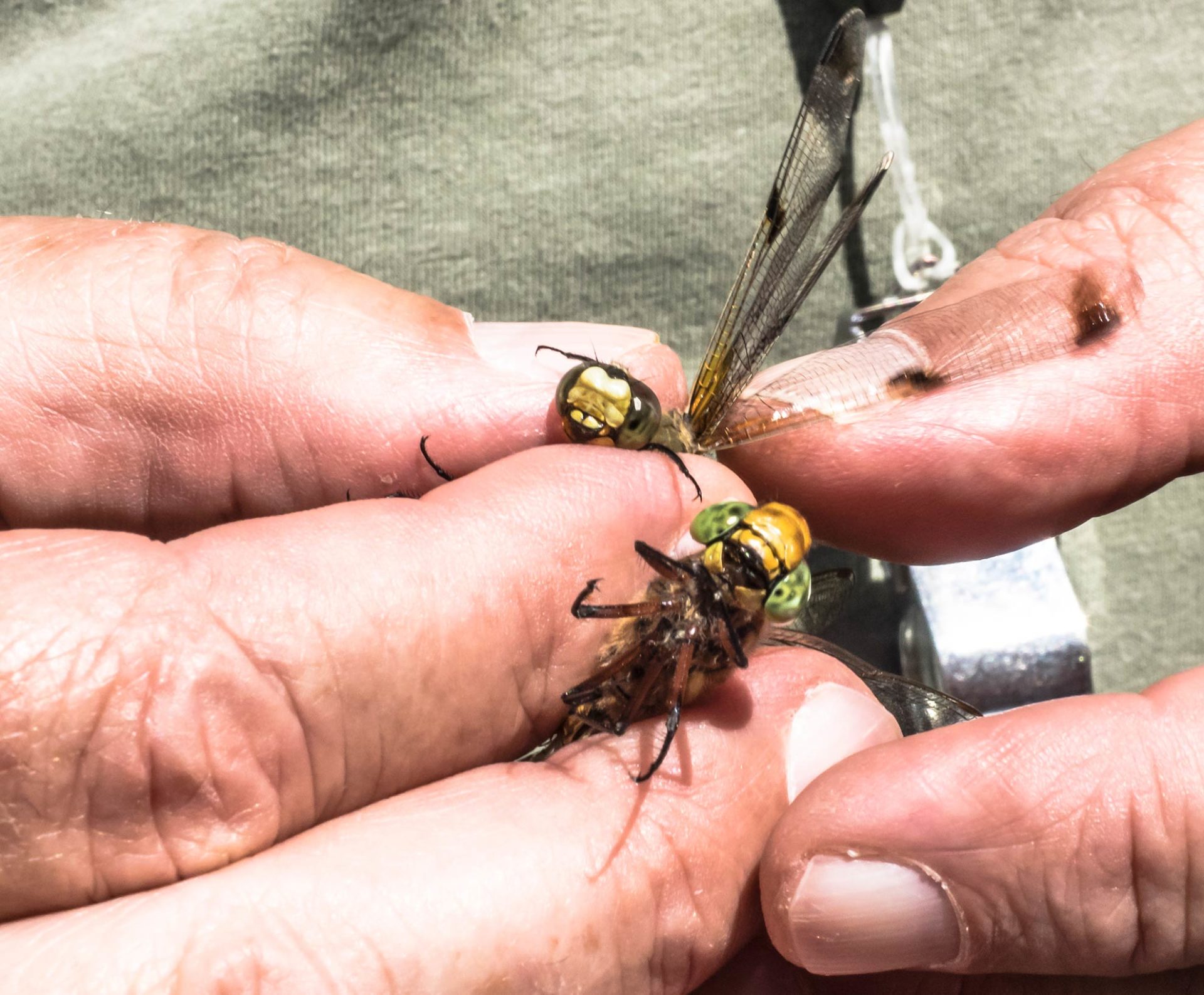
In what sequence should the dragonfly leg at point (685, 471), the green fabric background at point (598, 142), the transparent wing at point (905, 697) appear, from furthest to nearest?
the green fabric background at point (598, 142)
the transparent wing at point (905, 697)
the dragonfly leg at point (685, 471)

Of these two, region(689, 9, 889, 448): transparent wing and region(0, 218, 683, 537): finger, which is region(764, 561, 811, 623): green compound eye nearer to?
region(0, 218, 683, 537): finger

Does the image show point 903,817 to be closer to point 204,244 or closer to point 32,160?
point 204,244

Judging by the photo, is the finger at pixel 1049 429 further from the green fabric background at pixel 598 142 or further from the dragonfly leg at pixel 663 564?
the green fabric background at pixel 598 142

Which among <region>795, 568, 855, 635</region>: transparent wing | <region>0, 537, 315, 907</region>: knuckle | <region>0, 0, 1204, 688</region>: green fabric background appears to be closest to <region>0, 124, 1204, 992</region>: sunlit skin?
<region>0, 537, 315, 907</region>: knuckle

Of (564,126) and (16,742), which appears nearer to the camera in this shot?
(16,742)

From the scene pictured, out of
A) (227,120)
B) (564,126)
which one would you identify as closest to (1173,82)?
(564,126)

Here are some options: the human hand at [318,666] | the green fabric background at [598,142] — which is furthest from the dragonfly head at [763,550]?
the green fabric background at [598,142]
